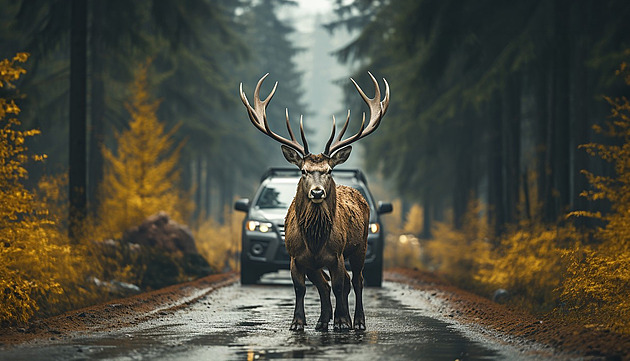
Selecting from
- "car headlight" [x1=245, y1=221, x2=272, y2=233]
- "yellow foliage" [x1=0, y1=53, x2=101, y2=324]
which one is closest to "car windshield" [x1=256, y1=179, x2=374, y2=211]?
"car headlight" [x1=245, y1=221, x2=272, y2=233]

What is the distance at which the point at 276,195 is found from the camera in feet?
67.1

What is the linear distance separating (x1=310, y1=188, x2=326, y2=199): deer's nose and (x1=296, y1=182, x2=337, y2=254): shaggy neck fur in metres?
0.30

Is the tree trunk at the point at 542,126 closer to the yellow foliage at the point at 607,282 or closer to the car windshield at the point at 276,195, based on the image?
the car windshield at the point at 276,195

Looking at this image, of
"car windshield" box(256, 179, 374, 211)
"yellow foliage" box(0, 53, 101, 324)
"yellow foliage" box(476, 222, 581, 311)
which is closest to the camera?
"yellow foliage" box(0, 53, 101, 324)

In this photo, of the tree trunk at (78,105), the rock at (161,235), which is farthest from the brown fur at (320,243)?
the rock at (161,235)

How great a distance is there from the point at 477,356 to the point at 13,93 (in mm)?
12726

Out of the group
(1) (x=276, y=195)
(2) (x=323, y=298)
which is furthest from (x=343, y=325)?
(1) (x=276, y=195)

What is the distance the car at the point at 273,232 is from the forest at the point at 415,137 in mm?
2136

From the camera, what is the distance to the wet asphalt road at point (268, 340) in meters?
9.48

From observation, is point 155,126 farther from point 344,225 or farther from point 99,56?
point 344,225

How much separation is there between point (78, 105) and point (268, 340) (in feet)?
38.7

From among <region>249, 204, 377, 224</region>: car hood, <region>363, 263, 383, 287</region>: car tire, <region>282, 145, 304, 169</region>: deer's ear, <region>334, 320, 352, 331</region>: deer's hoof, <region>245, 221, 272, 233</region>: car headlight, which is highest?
<region>282, 145, 304, 169</region>: deer's ear

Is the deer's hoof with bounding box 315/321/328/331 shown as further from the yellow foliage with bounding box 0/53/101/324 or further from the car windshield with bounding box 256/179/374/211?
the car windshield with bounding box 256/179/374/211

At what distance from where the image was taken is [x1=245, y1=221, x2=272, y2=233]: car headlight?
64.3ft
